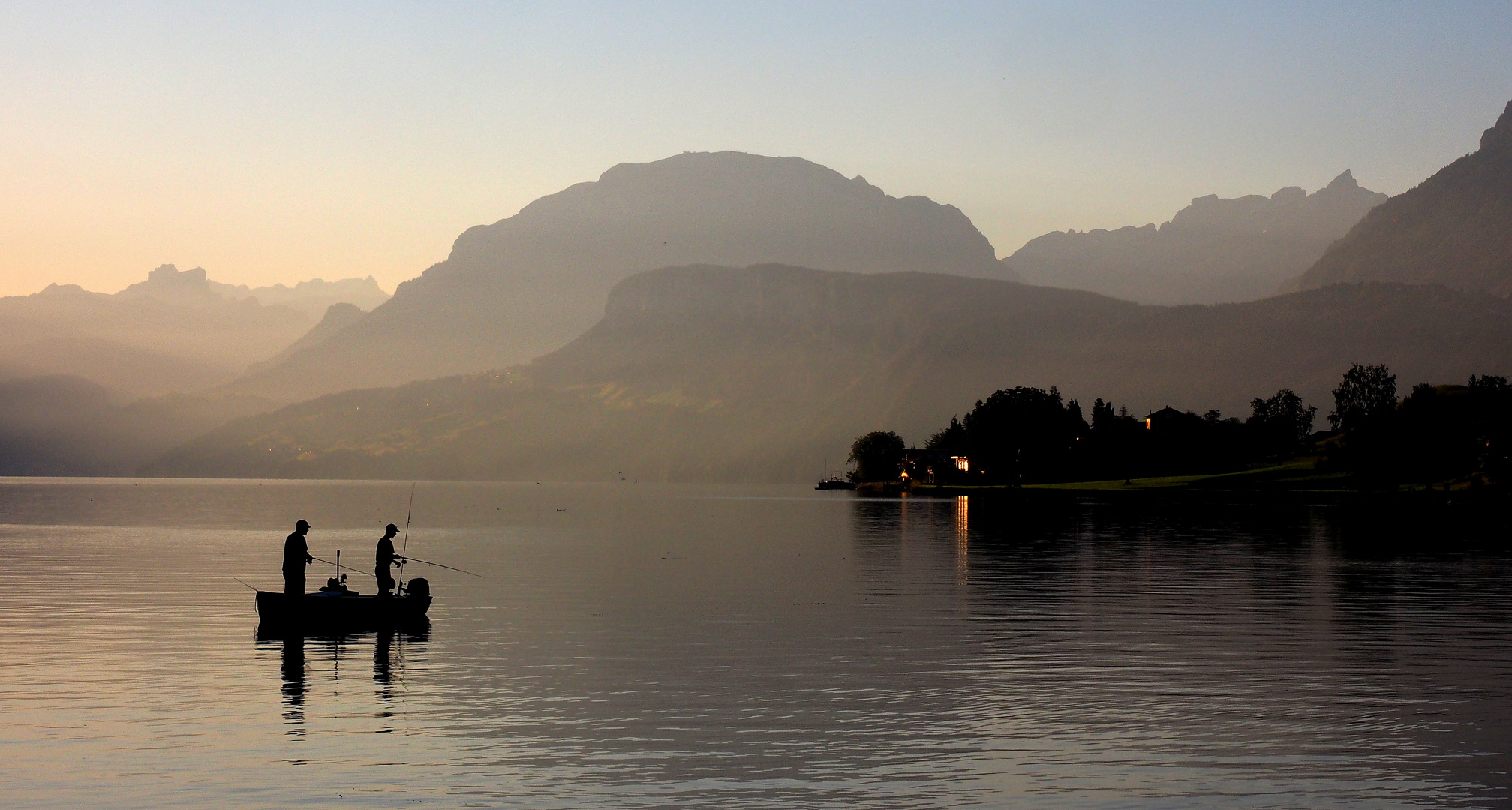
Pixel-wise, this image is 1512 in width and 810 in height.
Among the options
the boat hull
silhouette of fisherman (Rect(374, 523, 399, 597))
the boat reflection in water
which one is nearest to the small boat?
the boat hull

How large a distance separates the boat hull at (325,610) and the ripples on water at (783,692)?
3.95 feet

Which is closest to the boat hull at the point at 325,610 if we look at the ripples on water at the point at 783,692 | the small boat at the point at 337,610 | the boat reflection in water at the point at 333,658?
the small boat at the point at 337,610

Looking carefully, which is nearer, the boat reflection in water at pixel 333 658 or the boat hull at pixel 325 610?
the boat reflection in water at pixel 333 658

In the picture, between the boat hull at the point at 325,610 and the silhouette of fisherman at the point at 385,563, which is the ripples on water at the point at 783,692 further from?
the silhouette of fisherman at the point at 385,563

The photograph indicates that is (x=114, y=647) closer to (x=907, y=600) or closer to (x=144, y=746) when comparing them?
(x=144, y=746)

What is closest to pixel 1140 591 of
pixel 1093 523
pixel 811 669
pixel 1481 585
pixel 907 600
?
pixel 907 600

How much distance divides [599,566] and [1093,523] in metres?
71.3

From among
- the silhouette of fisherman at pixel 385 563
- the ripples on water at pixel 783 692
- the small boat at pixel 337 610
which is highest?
the silhouette of fisherman at pixel 385 563

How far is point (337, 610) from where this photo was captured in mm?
44938

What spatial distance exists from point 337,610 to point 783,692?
724 inches

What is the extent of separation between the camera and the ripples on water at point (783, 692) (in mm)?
23375

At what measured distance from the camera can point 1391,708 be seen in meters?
30.7

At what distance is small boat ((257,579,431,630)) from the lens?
44.7 m

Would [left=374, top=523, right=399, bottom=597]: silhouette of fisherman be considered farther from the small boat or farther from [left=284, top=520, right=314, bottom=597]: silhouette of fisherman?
[left=284, top=520, right=314, bottom=597]: silhouette of fisherman
